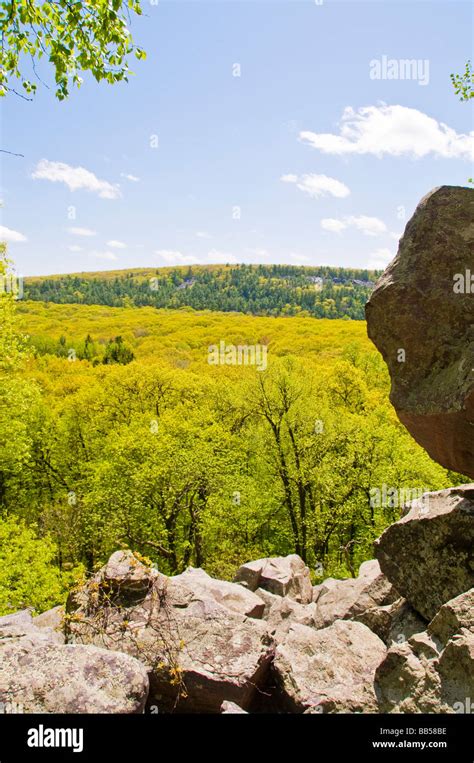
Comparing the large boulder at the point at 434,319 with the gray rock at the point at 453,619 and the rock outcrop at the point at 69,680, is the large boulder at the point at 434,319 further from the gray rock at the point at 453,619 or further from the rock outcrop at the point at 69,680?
the rock outcrop at the point at 69,680

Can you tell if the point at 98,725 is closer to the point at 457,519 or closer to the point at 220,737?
the point at 220,737

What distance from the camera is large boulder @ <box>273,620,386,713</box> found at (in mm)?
8562

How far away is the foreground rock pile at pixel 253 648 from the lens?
708cm

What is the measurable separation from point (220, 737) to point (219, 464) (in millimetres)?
22403

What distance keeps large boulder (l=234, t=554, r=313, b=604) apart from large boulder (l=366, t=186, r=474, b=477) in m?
11.0

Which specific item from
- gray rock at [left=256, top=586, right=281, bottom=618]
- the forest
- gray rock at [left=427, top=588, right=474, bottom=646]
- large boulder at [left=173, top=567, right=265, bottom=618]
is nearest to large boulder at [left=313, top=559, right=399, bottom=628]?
gray rock at [left=256, top=586, right=281, bottom=618]

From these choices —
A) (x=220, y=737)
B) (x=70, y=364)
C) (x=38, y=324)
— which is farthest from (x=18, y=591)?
(x=38, y=324)

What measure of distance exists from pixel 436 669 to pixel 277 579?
11892mm

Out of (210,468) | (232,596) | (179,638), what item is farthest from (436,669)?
(210,468)

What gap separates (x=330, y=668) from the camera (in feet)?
31.7

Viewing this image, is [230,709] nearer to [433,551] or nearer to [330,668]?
[330,668]

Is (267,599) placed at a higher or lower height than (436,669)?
lower

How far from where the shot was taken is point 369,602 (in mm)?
13688

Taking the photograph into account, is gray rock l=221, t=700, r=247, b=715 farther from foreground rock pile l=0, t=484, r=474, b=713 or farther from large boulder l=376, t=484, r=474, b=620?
large boulder l=376, t=484, r=474, b=620
